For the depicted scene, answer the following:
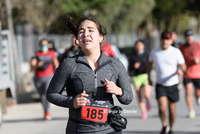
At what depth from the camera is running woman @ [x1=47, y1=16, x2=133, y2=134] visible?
3449 mm

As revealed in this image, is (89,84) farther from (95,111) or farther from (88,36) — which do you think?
(88,36)

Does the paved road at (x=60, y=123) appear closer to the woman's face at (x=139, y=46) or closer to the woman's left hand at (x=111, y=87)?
the woman's face at (x=139, y=46)

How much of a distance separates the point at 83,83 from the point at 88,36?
1.31 feet

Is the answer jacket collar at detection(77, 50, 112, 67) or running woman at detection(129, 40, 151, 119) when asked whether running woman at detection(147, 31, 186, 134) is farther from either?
jacket collar at detection(77, 50, 112, 67)

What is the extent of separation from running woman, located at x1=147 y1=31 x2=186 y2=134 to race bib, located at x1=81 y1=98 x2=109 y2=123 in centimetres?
398

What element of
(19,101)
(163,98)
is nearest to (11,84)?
(19,101)

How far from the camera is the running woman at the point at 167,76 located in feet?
24.1

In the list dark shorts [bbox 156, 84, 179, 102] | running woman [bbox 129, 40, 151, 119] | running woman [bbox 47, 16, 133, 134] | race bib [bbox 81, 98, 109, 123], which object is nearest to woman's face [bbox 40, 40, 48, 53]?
running woman [bbox 129, 40, 151, 119]

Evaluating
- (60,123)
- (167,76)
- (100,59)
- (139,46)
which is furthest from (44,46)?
(100,59)

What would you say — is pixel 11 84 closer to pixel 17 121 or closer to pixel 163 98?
pixel 17 121

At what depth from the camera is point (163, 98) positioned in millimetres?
7320

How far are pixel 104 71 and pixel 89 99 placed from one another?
0.89ft

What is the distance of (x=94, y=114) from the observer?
342 cm

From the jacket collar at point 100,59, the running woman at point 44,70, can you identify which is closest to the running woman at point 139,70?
the running woman at point 44,70
